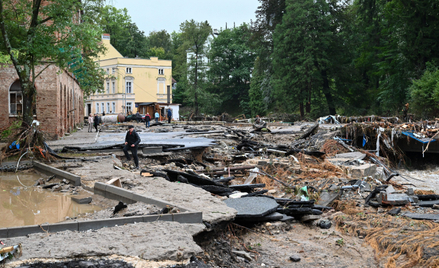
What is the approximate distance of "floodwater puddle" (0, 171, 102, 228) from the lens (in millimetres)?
7041

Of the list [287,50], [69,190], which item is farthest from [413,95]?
[69,190]

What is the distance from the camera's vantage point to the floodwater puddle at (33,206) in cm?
704

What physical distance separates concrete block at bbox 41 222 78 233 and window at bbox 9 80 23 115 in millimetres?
19377

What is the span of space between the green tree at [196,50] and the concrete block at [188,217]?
57.4 metres

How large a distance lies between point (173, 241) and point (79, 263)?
48.4 inches

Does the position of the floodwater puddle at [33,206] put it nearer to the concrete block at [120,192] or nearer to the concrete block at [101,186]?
the concrete block at [120,192]

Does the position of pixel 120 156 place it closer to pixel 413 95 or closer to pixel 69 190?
pixel 69 190

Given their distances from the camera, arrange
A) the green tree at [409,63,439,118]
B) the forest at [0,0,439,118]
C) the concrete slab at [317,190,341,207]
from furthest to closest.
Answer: the forest at [0,0,439,118]
the green tree at [409,63,439,118]
the concrete slab at [317,190,341,207]

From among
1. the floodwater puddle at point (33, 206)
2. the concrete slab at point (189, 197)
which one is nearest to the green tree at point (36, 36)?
the floodwater puddle at point (33, 206)

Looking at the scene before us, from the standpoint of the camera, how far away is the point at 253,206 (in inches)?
298

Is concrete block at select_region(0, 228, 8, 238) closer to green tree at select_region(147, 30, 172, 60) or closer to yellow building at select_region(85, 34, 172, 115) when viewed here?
yellow building at select_region(85, 34, 172, 115)

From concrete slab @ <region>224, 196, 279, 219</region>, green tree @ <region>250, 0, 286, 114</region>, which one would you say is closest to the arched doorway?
concrete slab @ <region>224, 196, 279, 219</region>

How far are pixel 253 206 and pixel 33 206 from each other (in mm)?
4687

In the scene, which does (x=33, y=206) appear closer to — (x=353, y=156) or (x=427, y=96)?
(x=353, y=156)
